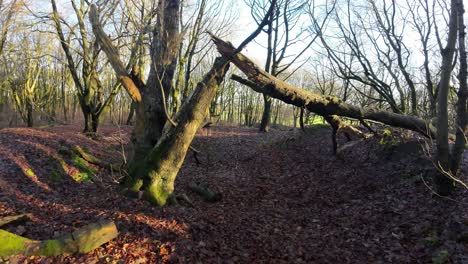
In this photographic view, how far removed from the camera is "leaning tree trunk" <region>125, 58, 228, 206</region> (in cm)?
660

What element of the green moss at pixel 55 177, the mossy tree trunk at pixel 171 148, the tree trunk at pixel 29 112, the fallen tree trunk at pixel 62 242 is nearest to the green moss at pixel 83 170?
the green moss at pixel 55 177

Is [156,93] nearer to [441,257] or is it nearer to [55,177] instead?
[55,177]

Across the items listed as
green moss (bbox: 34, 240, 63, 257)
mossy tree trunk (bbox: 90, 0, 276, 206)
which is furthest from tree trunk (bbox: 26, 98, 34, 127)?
green moss (bbox: 34, 240, 63, 257)

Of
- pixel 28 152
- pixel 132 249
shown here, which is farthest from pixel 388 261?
pixel 28 152

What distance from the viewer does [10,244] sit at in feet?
12.8

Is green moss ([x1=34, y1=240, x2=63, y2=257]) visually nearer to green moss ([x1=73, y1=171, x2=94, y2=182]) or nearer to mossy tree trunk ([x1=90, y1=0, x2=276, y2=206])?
mossy tree trunk ([x1=90, y1=0, x2=276, y2=206])

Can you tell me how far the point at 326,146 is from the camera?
442 inches

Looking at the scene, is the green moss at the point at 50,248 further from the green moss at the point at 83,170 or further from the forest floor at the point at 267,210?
the green moss at the point at 83,170

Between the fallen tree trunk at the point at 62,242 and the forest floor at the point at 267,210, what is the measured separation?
0.36 feet

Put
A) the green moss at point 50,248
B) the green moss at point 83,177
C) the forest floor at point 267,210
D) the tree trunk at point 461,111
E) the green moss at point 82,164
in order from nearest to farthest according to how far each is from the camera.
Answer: the green moss at point 50,248
the forest floor at point 267,210
the tree trunk at point 461,111
the green moss at point 83,177
the green moss at point 82,164

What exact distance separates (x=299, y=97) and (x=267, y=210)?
262cm

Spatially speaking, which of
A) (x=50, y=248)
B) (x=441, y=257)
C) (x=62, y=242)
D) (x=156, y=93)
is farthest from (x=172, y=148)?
(x=441, y=257)

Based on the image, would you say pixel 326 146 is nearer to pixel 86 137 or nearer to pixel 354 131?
pixel 354 131

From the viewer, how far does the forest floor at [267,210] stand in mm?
4770
